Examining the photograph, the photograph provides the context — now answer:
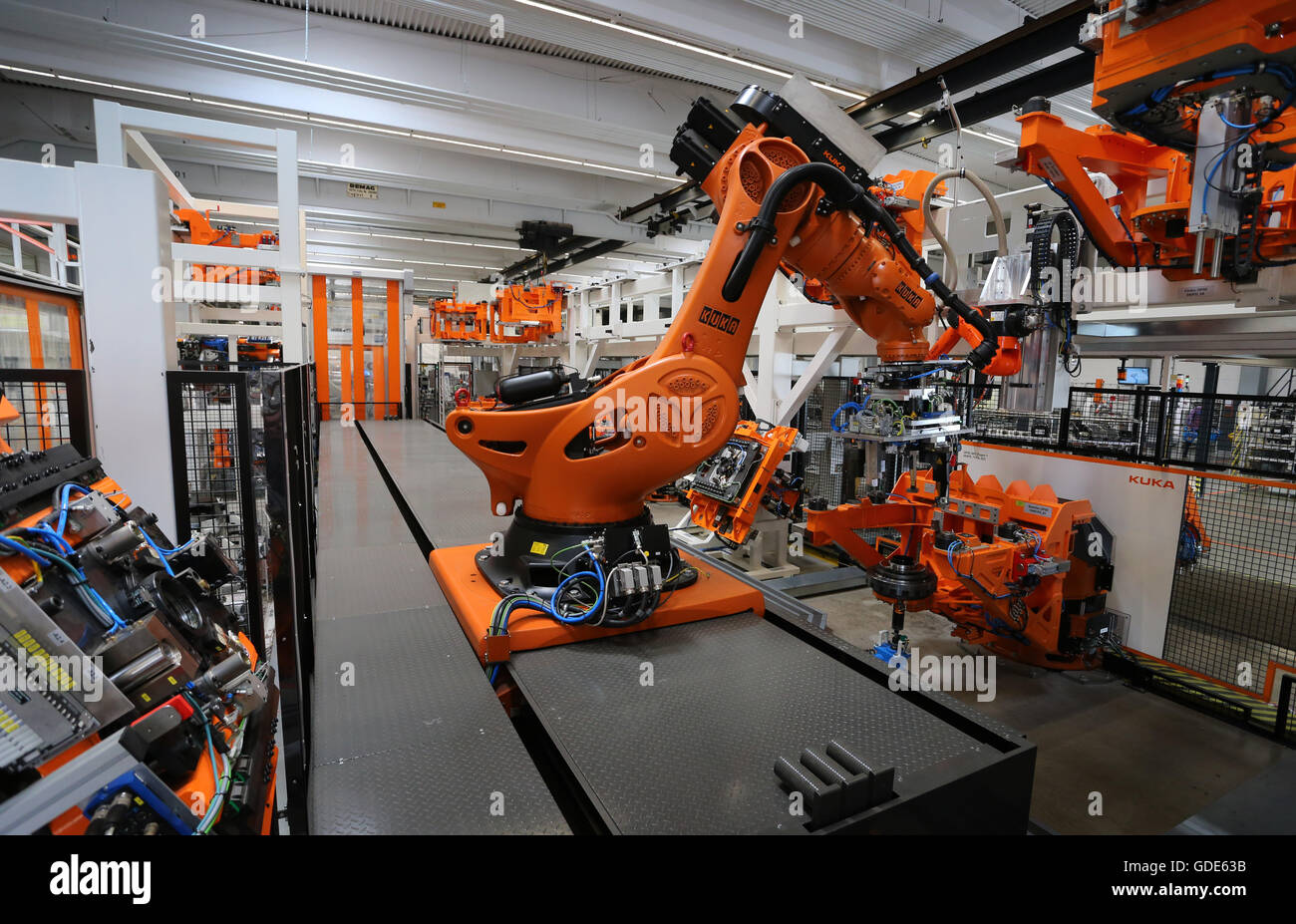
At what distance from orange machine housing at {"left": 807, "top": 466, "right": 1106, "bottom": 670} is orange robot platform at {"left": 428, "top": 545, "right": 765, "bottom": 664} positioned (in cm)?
228

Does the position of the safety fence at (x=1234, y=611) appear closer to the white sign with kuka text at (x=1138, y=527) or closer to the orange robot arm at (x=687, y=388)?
the white sign with kuka text at (x=1138, y=527)

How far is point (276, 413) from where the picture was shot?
205cm

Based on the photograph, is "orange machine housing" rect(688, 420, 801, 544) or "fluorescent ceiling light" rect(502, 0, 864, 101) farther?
"orange machine housing" rect(688, 420, 801, 544)

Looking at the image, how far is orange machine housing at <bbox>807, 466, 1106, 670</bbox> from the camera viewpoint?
446 centimetres

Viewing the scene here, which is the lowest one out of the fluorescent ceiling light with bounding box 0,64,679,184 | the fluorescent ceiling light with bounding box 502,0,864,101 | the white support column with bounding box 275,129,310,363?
the white support column with bounding box 275,129,310,363

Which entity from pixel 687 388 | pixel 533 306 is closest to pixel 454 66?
pixel 533 306

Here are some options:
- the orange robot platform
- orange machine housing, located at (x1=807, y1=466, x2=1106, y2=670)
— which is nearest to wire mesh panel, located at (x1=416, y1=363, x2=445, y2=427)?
orange machine housing, located at (x1=807, y1=466, x2=1106, y2=670)

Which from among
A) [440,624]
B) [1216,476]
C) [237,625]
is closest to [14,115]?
[237,625]

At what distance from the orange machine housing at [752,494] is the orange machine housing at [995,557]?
23.2 inches

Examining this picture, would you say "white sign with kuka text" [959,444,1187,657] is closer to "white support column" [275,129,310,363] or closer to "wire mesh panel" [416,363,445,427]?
"white support column" [275,129,310,363]

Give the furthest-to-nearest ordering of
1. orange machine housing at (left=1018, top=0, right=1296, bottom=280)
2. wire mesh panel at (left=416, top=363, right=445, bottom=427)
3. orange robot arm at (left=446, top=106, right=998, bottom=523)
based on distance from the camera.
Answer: wire mesh panel at (left=416, top=363, right=445, bottom=427) → orange robot arm at (left=446, top=106, right=998, bottom=523) → orange machine housing at (left=1018, top=0, right=1296, bottom=280)

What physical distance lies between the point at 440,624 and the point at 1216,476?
16.7 feet

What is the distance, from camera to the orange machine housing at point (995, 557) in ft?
14.6

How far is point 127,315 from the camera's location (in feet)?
6.93
